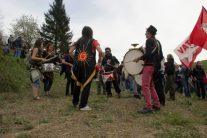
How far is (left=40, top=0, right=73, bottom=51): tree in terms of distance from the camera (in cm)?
6900

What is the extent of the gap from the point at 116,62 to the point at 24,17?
63.9m

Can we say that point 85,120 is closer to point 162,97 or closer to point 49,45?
point 162,97

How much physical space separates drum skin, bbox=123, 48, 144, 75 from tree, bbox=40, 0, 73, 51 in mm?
56840

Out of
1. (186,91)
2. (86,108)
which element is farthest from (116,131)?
(186,91)

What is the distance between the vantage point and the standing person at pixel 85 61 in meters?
9.66

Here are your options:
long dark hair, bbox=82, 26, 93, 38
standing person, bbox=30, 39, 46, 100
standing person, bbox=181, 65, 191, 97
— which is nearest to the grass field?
standing person, bbox=30, 39, 46, 100

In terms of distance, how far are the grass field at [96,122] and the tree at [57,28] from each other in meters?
57.9

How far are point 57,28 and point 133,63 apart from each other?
60.0 metres

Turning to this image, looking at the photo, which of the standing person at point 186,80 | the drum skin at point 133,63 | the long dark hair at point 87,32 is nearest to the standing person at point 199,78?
the standing person at point 186,80

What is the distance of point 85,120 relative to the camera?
27.6 ft

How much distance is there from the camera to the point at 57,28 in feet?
229

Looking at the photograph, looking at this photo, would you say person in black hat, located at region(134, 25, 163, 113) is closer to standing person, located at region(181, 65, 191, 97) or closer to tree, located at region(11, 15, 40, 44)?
standing person, located at region(181, 65, 191, 97)

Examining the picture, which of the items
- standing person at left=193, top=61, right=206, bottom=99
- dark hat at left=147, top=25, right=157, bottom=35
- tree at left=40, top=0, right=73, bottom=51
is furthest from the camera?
tree at left=40, top=0, right=73, bottom=51

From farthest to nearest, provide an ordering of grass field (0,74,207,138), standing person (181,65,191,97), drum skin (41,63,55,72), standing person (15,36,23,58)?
standing person (15,36,23,58)
standing person (181,65,191,97)
drum skin (41,63,55,72)
grass field (0,74,207,138)
